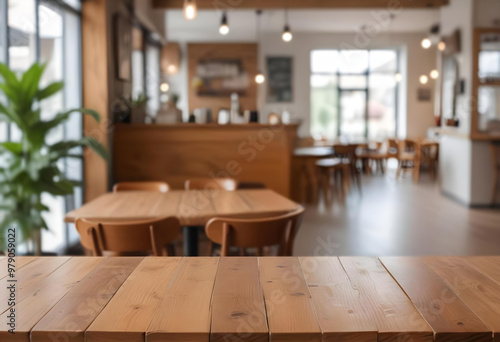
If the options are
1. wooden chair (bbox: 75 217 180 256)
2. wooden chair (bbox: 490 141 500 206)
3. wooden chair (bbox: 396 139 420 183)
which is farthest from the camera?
wooden chair (bbox: 396 139 420 183)

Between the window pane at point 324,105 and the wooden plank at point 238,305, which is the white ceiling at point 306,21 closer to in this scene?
the window pane at point 324,105

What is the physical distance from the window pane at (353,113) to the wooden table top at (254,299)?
1267 cm

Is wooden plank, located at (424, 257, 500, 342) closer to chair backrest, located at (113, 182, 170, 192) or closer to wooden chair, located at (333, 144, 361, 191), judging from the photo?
chair backrest, located at (113, 182, 170, 192)

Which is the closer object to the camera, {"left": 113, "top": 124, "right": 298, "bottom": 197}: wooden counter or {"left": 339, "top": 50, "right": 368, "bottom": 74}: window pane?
{"left": 113, "top": 124, "right": 298, "bottom": 197}: wooden counter

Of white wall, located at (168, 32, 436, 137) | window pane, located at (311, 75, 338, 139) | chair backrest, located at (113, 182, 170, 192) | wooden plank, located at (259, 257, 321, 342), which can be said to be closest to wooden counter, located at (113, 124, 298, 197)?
chair backrest, located at (113, 182, 170, 192)

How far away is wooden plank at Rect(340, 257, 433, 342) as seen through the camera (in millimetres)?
1358

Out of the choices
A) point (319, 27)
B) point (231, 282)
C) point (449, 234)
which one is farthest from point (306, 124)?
point (231, 282)

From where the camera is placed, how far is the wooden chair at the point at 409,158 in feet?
37.6

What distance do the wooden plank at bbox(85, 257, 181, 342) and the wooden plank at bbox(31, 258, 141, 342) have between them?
0.02 m

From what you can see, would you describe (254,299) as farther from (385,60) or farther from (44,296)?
(385,60)

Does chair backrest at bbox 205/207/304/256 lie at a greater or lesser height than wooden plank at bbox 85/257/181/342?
lesser

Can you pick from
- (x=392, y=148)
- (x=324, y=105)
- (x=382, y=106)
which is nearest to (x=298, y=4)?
(x=392, y=148)

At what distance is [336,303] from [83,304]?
64 centimetres

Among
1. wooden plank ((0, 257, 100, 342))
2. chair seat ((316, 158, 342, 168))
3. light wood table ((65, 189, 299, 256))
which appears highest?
wooden plank ((0, 257, 100, 342))
